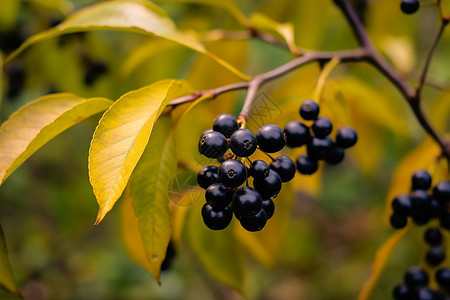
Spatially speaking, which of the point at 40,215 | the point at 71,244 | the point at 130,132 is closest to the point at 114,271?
the point at 71,244

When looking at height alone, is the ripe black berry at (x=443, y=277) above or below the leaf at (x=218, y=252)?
below

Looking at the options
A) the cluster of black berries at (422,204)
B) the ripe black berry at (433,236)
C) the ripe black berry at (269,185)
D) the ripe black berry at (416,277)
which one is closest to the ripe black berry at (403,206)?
the cluster of black berries at (422,204)

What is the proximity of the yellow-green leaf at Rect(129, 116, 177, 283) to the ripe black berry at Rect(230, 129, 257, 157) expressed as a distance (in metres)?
0.22

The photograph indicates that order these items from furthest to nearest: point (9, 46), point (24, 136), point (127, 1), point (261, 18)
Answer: point (9, 46) < point (261, 18) < point (127, 1) < point (24, 136)

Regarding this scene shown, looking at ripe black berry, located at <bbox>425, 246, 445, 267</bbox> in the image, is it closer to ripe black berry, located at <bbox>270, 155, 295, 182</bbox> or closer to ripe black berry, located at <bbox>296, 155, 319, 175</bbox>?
ripe black berry, located at <bbox>296, 155, 319, 175</bbox>

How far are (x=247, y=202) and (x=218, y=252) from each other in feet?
2.33

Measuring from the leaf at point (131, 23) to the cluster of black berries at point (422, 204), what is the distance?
1.97ft

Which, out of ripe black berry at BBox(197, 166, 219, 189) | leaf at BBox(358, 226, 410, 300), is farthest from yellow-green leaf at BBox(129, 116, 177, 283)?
leaf at BBox(358, 226, 410, 300)

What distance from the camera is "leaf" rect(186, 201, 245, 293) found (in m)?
1.49

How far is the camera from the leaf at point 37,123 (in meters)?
0.90

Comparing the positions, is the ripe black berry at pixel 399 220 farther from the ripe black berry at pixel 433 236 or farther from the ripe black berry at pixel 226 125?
the ripe black berry at pixel 226 125

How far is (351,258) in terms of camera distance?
3906mm

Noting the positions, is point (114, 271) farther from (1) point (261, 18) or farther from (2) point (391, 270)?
(1) point (261, 18)

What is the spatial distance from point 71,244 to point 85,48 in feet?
7.18
